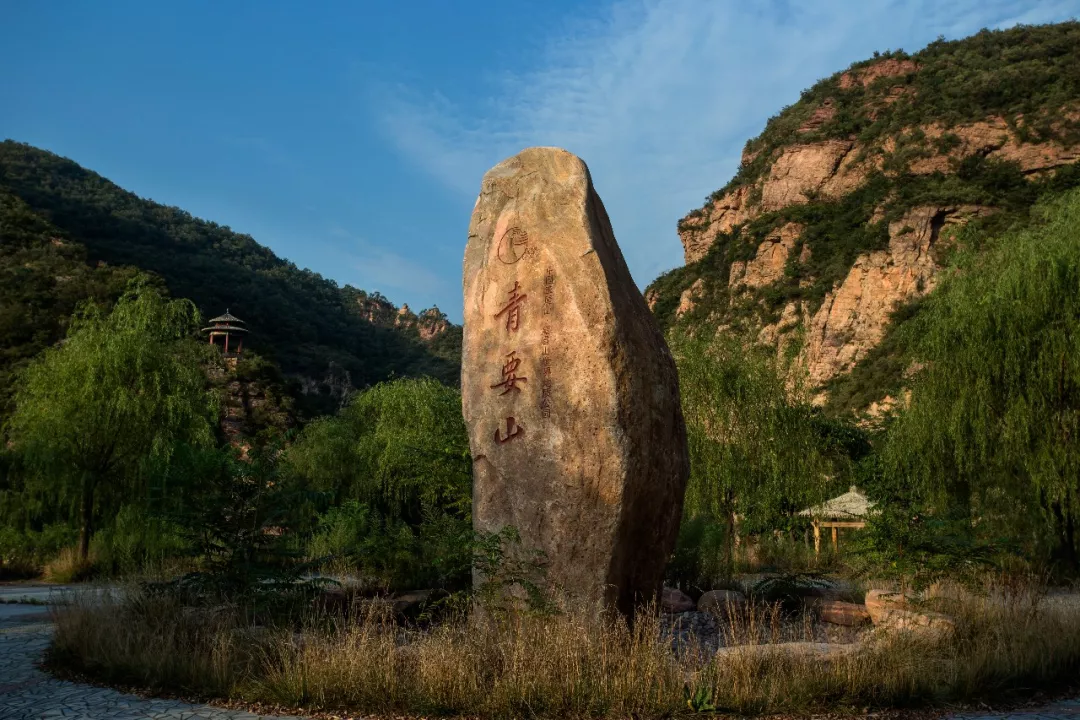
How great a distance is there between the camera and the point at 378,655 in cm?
493

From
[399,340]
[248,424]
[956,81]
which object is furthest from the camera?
[399,340]

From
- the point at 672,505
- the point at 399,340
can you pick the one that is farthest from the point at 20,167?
the point at 672,505

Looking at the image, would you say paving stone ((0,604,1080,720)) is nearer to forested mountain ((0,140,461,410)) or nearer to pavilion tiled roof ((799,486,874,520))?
pavilion tiled roof ((799,486,874,520))

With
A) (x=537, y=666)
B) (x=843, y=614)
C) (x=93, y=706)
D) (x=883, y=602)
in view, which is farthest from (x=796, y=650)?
(x=93, y=706)

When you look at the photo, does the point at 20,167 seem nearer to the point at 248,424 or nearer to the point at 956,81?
the point at 248,424

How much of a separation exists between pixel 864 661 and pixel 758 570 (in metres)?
9.29

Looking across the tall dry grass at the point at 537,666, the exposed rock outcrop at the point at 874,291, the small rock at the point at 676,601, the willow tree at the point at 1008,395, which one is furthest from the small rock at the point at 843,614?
the exposed rock outcrop at the point at 874,291

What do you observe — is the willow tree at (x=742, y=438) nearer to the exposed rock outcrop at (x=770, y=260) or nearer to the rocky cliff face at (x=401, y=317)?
the exposed rock outcrop at (x=770, y=260)

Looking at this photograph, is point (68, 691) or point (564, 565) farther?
point (564, 565)

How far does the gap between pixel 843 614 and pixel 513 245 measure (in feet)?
17.0

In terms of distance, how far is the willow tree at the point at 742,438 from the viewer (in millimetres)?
17406

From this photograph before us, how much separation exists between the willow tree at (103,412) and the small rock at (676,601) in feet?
28.9

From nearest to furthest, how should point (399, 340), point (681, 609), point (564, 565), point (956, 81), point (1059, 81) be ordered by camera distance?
point (564, 565), point (681, 609), point (1059, 81), point (956, 81), point (399, 340)

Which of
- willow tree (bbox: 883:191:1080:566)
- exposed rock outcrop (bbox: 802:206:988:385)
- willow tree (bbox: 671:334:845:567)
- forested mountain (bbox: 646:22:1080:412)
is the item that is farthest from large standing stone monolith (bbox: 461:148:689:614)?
exposed rock outcrop (bbox: 802:206:988:385)
